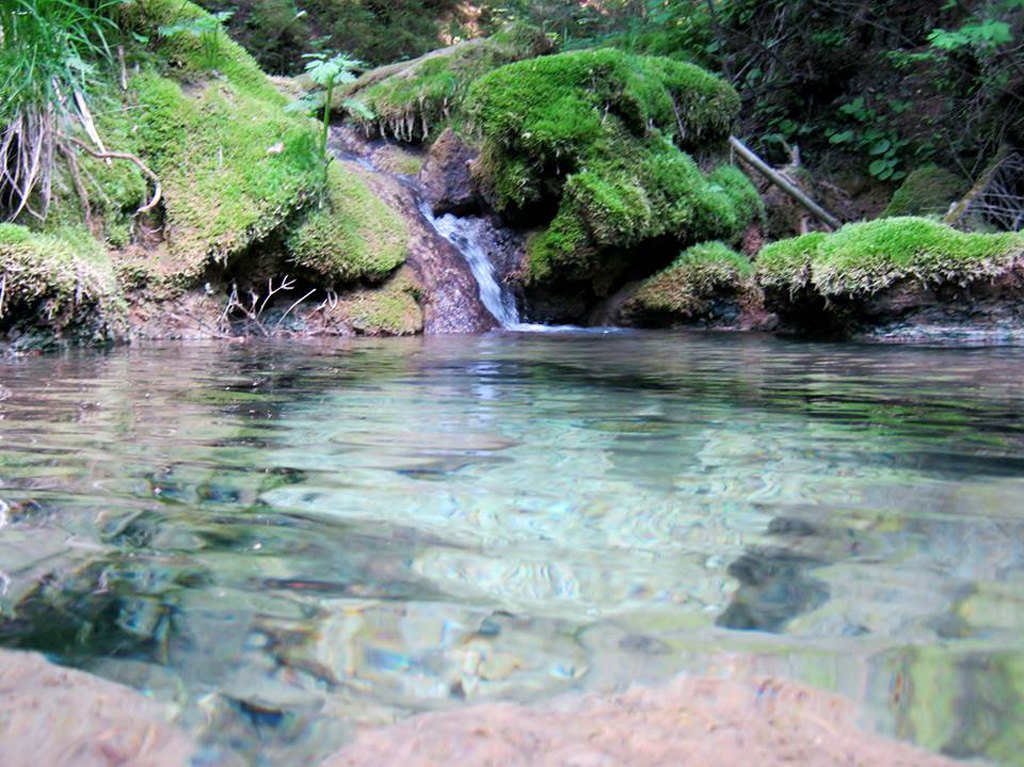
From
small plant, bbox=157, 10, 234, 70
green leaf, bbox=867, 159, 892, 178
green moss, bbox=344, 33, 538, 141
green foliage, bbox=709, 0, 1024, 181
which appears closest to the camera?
small plant, bbox=157, 10, 234, 70

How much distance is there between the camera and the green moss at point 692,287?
8.84 m

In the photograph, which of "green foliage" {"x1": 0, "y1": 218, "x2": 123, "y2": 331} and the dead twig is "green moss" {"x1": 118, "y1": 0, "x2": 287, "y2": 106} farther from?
"green foliage" {"x1": 0, "y1": 218, "x2": 123, "y2": 331}

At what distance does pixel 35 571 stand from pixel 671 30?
44.3ft

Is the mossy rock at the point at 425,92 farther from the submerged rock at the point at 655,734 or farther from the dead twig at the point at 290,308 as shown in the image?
the submerged rock at the point at 655,734

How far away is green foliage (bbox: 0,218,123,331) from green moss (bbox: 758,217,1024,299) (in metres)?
5.58

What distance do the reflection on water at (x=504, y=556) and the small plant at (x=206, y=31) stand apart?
581 cm

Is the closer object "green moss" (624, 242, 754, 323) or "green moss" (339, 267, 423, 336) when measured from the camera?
"green moss" (339, 267, 423, 336)

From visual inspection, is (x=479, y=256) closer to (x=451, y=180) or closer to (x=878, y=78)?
(x=451, y=180)

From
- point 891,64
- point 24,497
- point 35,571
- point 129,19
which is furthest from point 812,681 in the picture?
point 891,64

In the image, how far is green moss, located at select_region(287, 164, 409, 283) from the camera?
753 centimetres

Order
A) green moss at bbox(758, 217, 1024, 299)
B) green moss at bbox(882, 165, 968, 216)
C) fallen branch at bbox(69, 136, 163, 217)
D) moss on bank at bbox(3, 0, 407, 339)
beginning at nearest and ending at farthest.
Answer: fallen branch at bbox(69, 136, 163, 217), green moss at bbox(758, 217, 1024, 299), moss on bank at bbox(3, 0, 407, 339), green moss at bbox(882, 165, 968, 216)

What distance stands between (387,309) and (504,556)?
6771 mm

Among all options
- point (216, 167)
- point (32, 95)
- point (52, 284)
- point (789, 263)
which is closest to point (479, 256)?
point (216, 167)

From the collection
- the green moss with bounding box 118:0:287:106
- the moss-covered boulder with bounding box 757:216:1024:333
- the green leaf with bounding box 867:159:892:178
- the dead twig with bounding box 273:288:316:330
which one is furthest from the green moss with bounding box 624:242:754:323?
the green moss with bounding box 118:0:287:106
